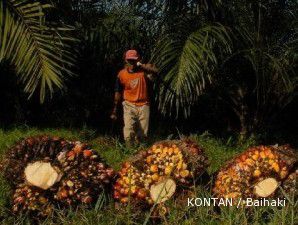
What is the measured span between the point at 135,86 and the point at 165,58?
44 cm

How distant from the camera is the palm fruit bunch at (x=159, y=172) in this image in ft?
12.5

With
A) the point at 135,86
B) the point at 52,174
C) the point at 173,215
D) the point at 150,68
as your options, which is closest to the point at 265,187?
the point at 173,215

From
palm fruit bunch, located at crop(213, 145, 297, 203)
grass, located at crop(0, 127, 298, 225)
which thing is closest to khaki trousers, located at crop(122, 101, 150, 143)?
grass, located at crop(0, 127, 298, 225)

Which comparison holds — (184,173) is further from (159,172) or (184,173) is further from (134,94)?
(134,94)

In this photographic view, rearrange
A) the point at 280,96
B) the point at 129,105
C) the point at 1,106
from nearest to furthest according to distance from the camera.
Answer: the point at 129,105 → the point at 280,96 → the point at 1,106

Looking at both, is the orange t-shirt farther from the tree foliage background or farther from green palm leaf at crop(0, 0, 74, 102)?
green palm leaf at crop(0, 0, 74, 102)

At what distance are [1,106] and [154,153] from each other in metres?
4.59

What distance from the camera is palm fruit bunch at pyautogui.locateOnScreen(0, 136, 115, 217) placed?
376cm

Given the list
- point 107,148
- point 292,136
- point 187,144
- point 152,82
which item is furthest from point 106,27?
point 187,144

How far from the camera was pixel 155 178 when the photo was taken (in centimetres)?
387

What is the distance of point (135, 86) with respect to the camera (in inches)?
247

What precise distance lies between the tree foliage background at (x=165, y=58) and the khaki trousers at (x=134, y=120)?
0.21 meters

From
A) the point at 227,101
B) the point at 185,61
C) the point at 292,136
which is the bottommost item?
the point at 292,136

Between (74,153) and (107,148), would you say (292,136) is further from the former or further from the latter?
(74,153)
